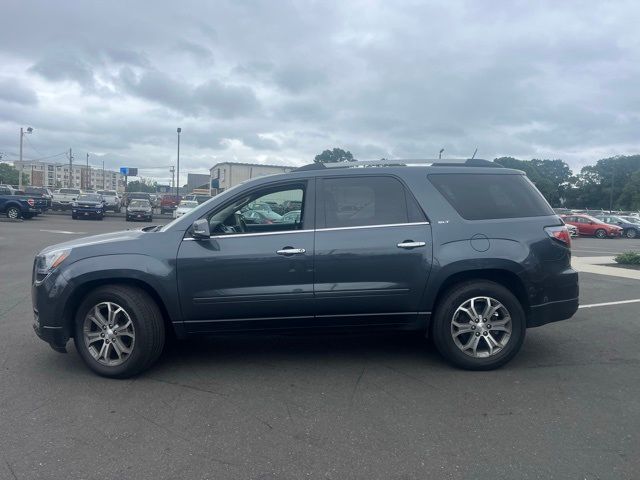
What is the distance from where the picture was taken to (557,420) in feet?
13.2

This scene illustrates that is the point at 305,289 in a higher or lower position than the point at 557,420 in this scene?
higher

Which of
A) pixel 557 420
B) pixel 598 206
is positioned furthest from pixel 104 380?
pixel 598 206

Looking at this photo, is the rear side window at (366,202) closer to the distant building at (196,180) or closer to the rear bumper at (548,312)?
the rear bumper at (548,312)

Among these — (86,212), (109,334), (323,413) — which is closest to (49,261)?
(109,334)

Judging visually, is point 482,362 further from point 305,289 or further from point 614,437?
point 305,289

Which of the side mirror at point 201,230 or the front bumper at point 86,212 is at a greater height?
the side mirror at point 201,230

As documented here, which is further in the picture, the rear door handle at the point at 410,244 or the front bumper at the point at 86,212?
the front bumper at the point at 86,212

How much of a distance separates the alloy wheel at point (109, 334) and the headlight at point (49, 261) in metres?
0.51

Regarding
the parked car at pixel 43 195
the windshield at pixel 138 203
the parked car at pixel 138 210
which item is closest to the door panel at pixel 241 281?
the parked car at pixel 43 195

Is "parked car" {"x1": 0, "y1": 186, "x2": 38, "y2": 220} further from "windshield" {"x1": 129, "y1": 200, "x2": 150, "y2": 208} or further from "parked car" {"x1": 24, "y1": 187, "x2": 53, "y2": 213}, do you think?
"windshield" {"x1": 129, "y1": 200, "x2": 150, "y2": 208}

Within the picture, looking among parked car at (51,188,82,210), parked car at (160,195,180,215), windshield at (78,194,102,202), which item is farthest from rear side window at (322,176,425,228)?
parked car at (160,195,180,215)

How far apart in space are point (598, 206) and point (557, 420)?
90.9 m

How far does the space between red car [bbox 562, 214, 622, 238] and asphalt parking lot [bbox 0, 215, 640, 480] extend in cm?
3276

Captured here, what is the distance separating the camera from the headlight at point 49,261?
487 cm
